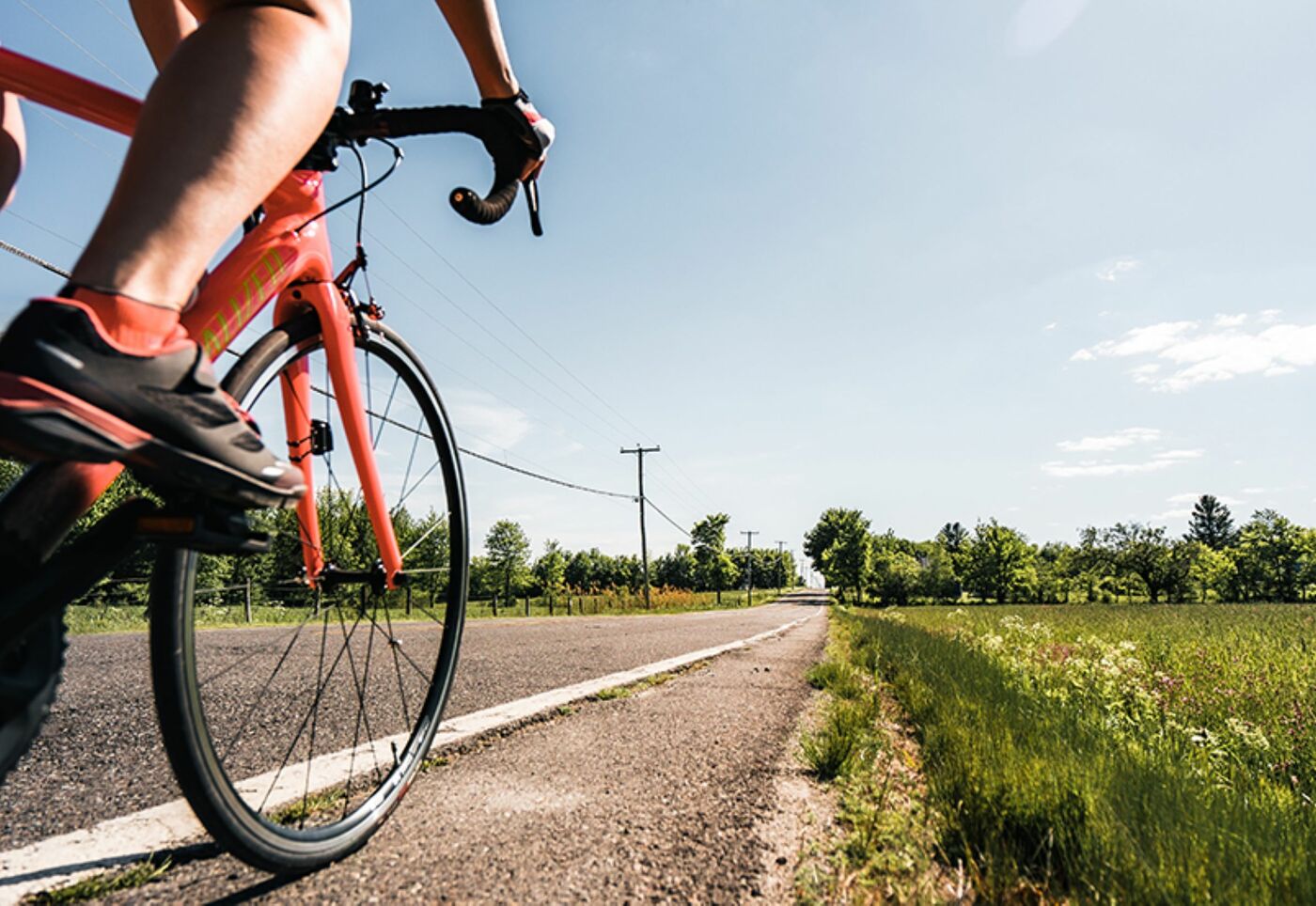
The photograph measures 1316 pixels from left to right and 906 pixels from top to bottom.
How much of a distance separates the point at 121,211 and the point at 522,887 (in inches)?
48.2

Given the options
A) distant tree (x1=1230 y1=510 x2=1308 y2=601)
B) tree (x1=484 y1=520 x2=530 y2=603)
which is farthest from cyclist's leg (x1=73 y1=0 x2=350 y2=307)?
distant tree (x1=1230 y1=510 x2=1308 y2=601)

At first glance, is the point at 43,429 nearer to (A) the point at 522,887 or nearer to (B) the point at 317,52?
(B) the point at 317,52

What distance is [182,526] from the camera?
763 mm

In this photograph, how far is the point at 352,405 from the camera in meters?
1.68

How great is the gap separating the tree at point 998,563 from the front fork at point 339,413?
7612 cm

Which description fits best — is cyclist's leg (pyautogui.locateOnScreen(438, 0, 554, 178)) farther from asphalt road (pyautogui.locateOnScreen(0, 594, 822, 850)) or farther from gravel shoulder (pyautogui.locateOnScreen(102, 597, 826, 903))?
asphalt road (pyautogui.locateOnScreen(0, 594, 822, 850))

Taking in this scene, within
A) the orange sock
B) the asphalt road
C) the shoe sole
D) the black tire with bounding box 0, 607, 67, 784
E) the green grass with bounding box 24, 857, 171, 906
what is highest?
the orange sock

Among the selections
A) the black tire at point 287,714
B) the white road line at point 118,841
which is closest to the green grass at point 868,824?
the black tire at point 287,714

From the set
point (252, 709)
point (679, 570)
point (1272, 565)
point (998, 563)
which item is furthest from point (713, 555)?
point (252, 709)

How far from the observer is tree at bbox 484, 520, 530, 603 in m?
48.4

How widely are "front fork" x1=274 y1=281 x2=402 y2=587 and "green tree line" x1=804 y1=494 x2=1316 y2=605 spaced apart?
73.2 meters

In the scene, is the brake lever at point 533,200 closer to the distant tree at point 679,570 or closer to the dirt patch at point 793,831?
the dirt patch at point 793,831

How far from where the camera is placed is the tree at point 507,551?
4844 centimetres

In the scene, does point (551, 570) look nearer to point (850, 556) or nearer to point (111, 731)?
point (850, 556)
